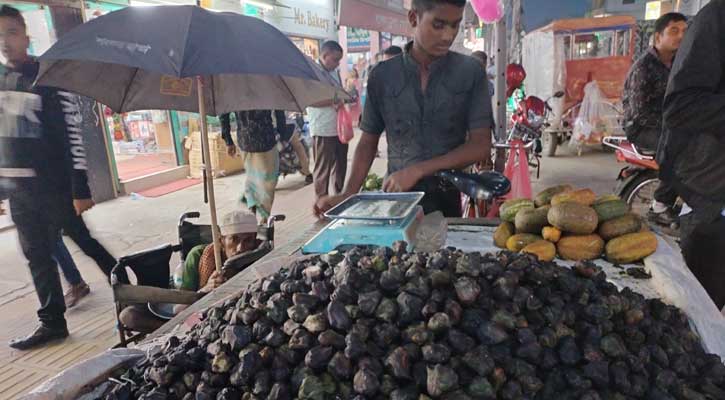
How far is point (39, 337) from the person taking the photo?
3.11m

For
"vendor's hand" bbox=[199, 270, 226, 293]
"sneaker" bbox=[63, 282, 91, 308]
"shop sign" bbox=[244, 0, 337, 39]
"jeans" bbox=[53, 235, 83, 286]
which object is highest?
"shop sign" bbox=[244, 0, 337, 39]

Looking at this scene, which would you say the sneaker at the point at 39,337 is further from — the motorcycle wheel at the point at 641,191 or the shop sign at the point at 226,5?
the shop sign at the point at 226,5

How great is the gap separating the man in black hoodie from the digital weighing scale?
220cm

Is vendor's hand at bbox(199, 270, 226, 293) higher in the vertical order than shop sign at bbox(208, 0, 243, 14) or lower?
Answer: lower

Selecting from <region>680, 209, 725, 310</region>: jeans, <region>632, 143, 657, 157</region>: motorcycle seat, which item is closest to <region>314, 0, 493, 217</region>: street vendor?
<region>680, 209, 725, 310</region>: jeans

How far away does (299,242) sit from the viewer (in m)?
2.17

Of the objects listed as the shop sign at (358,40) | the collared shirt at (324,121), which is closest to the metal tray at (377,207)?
the collared shirt at (324,121)

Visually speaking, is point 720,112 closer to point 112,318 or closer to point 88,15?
point 112,318

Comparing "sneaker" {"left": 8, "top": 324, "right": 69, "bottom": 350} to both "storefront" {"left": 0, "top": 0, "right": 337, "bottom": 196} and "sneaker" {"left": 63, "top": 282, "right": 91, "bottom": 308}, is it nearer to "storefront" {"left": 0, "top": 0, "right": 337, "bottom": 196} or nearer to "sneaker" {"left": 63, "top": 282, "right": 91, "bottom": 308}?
"sneaker" {"left": 63, "top": 282, "right": 91, "bottom": 308}

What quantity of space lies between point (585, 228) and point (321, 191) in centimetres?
438

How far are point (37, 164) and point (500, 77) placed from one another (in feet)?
12.0

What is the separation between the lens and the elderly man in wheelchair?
223 centimetres

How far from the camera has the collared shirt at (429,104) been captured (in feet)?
7.63

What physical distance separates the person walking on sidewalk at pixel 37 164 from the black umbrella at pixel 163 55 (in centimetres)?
58
